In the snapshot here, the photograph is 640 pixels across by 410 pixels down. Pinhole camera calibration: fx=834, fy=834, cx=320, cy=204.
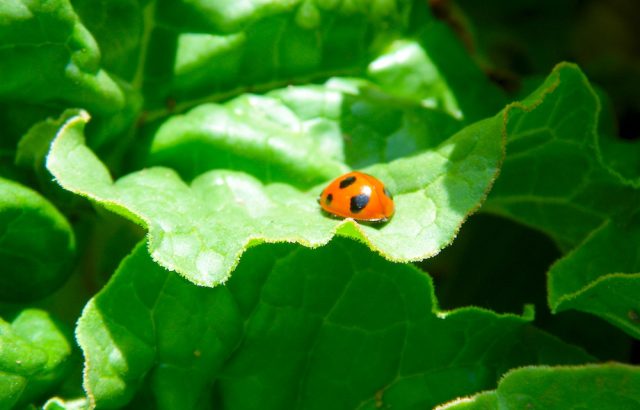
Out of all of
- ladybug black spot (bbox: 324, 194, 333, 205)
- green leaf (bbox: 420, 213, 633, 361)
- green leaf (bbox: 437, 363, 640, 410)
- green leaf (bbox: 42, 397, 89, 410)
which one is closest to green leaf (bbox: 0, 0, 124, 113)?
ladybug black spot (bbox: 324, 194, 333, 205)

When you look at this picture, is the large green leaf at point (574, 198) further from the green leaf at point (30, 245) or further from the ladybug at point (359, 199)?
the green leaf at point (30, 245)

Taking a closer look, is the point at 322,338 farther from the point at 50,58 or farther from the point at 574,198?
the point at 50,58

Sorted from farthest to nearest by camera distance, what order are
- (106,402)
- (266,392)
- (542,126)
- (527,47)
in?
(527,47), (542,126), (266,392), (106,402)

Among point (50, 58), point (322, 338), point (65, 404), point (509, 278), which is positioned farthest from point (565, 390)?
point (50, 58)

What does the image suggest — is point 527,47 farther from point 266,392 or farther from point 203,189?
point 266,392

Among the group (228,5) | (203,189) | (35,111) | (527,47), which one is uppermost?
(228,5)

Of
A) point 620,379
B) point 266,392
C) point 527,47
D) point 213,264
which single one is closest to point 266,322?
point 266,392

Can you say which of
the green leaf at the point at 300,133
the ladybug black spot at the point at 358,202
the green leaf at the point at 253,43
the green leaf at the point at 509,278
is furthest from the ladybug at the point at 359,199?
the green leaf at the point at 509,278
